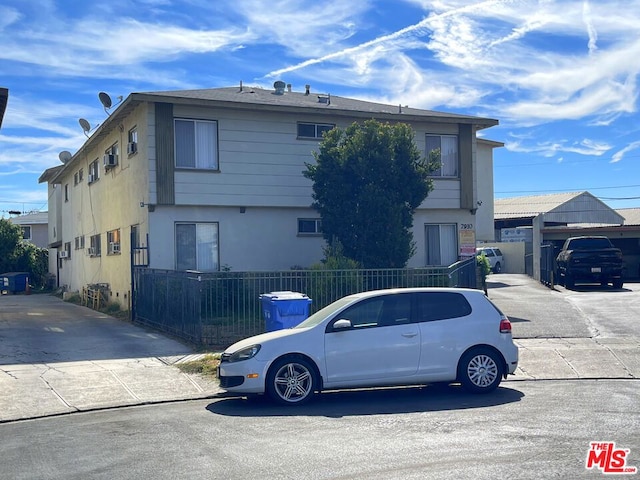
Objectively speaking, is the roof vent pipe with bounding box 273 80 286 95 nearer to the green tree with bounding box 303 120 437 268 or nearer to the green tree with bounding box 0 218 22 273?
the green tree with bounding box 303 120 437 268

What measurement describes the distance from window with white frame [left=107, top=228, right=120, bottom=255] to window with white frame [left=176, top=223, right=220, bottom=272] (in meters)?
3.87

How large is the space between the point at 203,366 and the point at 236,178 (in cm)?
883

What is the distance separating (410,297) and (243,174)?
10859mm

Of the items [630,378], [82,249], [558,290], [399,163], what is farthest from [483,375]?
[82,249]

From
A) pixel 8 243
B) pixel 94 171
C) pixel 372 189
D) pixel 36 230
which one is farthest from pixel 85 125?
pixel 36 230

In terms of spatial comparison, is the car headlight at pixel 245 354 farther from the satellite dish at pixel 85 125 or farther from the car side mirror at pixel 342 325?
the satellite dish at pixel 85 125

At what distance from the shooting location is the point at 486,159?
32.7 meters

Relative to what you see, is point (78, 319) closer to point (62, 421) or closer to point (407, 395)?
point (62, 421)

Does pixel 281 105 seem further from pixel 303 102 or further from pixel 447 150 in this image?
pixel 447 150

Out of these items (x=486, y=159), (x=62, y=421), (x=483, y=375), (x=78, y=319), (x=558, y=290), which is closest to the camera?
(x=62, y=421)

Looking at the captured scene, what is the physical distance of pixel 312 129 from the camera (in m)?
22.1

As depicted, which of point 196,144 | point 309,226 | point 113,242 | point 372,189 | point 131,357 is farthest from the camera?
point 113,242

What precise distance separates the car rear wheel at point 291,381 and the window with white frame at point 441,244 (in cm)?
1360

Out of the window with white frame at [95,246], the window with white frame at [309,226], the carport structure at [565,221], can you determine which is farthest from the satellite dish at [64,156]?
the carport structure at [565,221]
